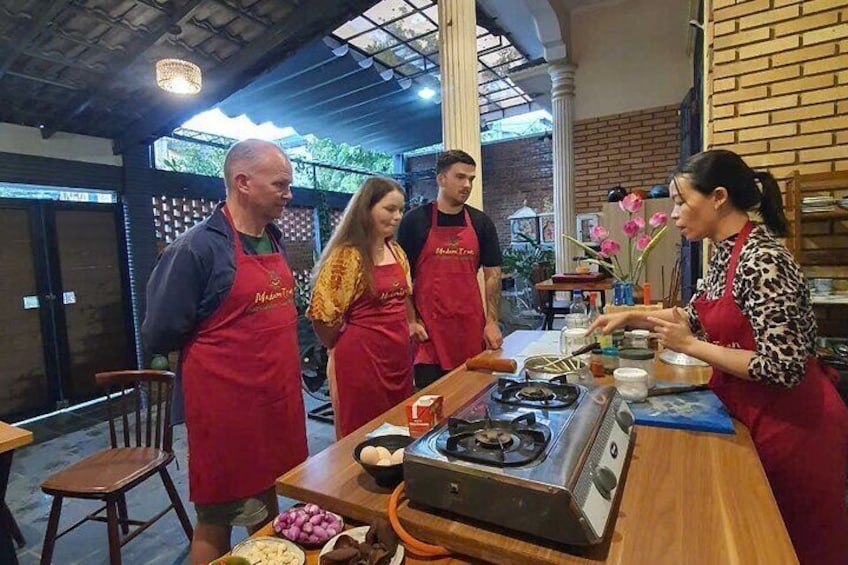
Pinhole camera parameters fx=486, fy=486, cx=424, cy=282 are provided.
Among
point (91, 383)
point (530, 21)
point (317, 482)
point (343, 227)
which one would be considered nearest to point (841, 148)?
point (343, 227)

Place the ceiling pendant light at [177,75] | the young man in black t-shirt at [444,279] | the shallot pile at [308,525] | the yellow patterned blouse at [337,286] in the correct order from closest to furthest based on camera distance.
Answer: the shallot pile at [308,525]
the yellow patterned blouse at [337,286]
the young man in black t-shirt at [444,279]
the ceiling pendant light at [177,75]

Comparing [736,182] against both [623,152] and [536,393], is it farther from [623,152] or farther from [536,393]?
[623,152]

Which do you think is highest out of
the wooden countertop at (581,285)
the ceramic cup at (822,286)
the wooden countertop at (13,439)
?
the ceramic cup at (822,286)

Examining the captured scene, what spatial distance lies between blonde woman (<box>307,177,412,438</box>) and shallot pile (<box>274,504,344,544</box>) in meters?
0.96

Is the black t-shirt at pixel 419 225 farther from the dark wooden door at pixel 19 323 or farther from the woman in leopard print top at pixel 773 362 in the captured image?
the dark wooden door at pixel 19 323

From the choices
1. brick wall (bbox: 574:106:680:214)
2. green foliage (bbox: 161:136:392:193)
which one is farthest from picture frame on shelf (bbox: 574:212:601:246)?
green foliage (bbox: 161:136:392:193)

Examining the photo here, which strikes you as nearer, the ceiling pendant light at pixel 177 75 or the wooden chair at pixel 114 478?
the wooden chair at pixel 114 478

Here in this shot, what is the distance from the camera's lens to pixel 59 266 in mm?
4871

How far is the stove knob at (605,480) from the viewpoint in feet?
2.45

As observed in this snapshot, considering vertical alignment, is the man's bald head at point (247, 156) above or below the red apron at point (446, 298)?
above

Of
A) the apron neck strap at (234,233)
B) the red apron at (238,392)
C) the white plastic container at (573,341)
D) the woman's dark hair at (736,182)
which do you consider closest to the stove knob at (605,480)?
the woman's dark hair at (736,182)

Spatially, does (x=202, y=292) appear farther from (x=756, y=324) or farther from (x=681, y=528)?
(x=756, y=324)

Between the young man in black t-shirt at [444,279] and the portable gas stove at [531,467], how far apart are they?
1.31m

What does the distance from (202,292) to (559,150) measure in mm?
5500
